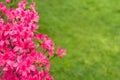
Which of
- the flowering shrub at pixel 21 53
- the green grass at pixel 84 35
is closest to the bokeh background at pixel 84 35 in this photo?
the green grass at pixel 84 35

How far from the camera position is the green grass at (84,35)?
6.44m

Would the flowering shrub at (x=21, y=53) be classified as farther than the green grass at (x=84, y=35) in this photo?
No

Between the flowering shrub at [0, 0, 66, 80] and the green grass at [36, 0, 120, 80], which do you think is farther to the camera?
the green grass at [36, 0, 120, 80]

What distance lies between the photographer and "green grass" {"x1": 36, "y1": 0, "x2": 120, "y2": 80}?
644cm

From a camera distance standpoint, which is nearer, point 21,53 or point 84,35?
point 21,53

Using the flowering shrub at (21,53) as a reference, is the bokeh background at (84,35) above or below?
below

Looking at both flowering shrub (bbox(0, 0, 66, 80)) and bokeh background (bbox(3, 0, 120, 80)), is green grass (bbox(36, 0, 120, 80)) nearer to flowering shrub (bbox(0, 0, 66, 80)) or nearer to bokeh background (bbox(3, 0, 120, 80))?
bokeh background (bbox(3, 0, 120, 80))

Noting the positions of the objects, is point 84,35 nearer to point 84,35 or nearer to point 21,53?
point 84,35

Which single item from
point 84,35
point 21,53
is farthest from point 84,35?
point 21,53

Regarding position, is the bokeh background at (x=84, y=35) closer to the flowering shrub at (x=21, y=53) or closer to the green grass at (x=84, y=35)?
the green grass at (x=84, y=35)

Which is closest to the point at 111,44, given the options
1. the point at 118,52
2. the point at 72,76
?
the point at 118,52

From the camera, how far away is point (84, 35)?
7.57 m

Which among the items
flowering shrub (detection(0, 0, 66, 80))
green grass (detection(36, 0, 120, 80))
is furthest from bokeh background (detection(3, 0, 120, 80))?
flowering shrub (detection(0, 0, 66, 80))

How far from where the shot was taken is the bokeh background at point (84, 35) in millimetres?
6438
